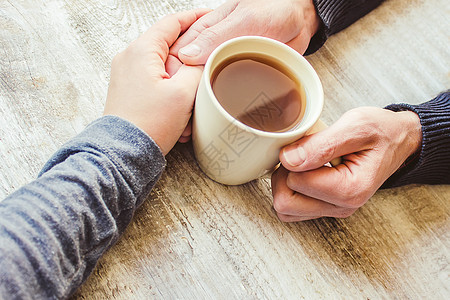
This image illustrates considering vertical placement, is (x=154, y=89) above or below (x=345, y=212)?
above

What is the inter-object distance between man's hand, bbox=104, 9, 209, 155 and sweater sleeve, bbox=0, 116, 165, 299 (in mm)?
27

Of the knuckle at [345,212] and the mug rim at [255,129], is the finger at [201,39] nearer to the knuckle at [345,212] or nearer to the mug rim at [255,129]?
the mug rim at [255,129]

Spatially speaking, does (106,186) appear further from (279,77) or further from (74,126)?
(279,77)

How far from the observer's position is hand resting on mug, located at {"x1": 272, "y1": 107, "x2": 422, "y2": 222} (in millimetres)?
628

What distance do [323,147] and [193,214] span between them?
248 mm

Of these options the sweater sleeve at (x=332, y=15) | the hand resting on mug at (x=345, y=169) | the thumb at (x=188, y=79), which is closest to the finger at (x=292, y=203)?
the hand resting on mug at (x=345, y=169)

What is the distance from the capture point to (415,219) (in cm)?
75

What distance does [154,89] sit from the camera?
0.62 meters

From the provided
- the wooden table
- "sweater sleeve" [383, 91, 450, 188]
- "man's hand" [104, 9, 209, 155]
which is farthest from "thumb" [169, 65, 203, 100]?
"sweater sleeve" [383, 91, 450, 188]

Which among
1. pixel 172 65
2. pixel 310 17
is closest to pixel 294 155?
pixel 172 65

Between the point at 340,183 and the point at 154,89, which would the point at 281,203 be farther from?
the point at 154,89

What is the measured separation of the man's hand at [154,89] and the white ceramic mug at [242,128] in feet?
0.12

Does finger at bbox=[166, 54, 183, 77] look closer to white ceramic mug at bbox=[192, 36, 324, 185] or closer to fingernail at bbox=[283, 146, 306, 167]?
white ceramic mug at bbox=[192, 36, 324, 185]

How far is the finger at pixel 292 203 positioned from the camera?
66cm
